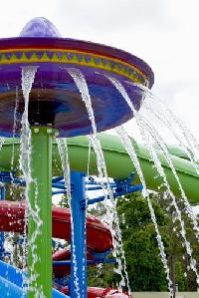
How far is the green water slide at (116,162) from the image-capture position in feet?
35.7

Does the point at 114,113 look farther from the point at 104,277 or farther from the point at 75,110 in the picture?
the point at 104,277

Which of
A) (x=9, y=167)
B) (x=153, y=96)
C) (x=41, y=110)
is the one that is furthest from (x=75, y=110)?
(x=9, y=167)

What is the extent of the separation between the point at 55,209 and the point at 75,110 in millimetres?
6900

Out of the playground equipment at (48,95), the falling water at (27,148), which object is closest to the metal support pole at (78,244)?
the playground equipment at (48,95)

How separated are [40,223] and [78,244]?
5.86 m

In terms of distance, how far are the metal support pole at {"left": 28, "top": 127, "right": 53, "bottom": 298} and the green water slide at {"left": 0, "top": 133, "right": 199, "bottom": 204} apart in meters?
6.49

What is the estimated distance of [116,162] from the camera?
36.6 feet

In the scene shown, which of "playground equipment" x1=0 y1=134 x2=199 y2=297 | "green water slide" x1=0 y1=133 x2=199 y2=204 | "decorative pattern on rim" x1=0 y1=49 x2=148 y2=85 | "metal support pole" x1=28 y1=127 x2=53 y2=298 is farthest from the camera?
"green water slide" x1=0 y1=133 x2=199 y2=204

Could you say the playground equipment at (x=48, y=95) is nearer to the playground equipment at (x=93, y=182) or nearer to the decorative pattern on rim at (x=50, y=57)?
the decorative pattern on rim at (x=50, y=57)

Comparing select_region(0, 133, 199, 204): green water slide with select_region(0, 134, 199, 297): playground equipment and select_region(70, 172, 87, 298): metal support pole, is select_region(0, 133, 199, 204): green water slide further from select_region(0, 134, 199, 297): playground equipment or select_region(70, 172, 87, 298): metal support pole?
select_region(70, 172, 87, 298): metal support pole

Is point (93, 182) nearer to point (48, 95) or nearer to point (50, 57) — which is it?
point (48, 95)

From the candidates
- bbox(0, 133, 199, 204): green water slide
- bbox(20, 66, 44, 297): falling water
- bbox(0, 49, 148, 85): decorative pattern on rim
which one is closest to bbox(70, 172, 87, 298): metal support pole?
bbox(0, 133, 199, 204): green water slide

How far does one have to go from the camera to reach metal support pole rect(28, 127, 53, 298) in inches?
157

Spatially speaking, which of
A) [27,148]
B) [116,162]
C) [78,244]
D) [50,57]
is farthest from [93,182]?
[50,57]
